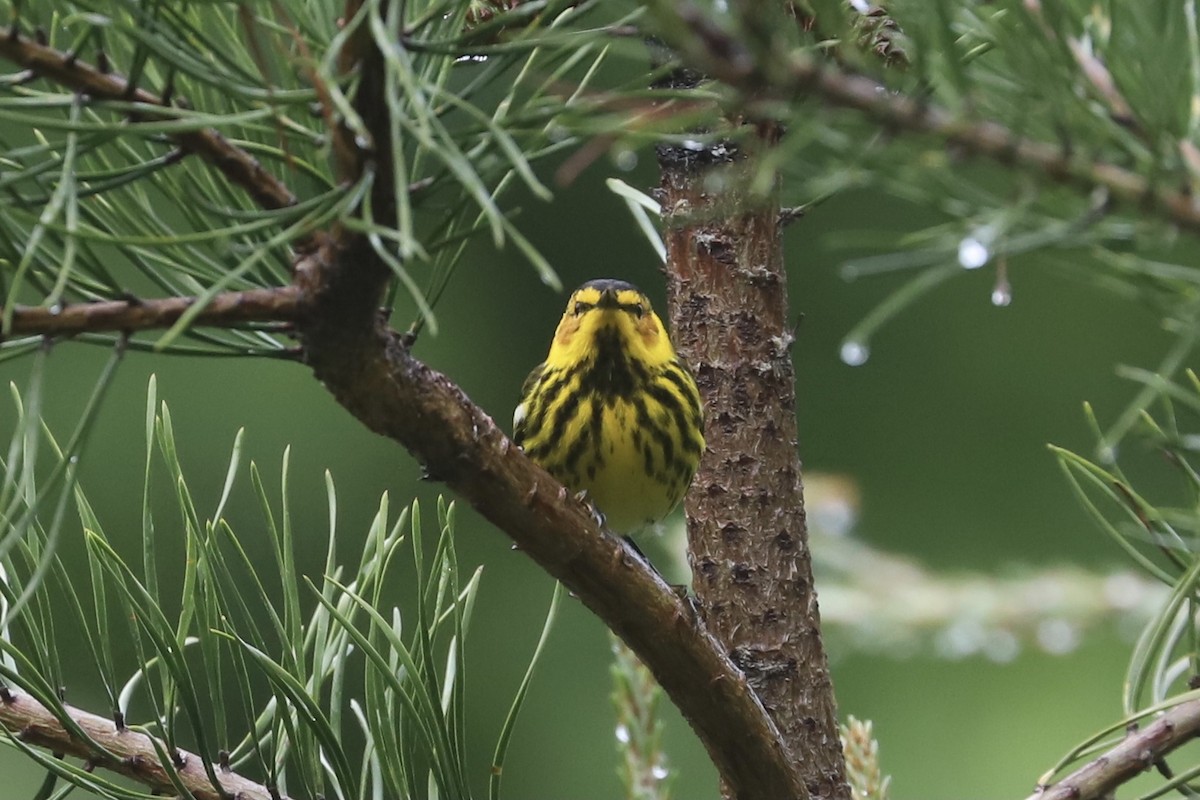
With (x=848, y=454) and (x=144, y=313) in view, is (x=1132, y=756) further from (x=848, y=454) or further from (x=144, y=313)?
(x=848, y=454)

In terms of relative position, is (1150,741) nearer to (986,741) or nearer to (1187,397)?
(1187,397)

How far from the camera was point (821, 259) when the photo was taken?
2549 mm

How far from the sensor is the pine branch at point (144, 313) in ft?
1.53

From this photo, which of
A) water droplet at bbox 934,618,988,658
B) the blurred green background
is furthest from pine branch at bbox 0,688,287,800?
the blurred green background

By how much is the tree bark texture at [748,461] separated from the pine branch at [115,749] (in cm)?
35

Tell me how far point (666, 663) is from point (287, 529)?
0.64 ft

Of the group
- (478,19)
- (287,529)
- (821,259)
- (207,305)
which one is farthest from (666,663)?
(821,259)

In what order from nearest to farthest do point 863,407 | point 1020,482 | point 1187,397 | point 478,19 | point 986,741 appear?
point 1187,397 → point 478,19 → point 986,741 → point 1020,482 → point 863,407

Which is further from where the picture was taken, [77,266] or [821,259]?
[821,259]

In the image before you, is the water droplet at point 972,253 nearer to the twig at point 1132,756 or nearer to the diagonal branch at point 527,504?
the diagonal branch at point 527,504

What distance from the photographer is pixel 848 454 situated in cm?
245

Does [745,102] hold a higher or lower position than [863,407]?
lower

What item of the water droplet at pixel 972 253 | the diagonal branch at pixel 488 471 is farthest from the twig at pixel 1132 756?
the water droplet at pixel 972 253

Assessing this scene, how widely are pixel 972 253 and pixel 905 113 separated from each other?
50 millimetres
